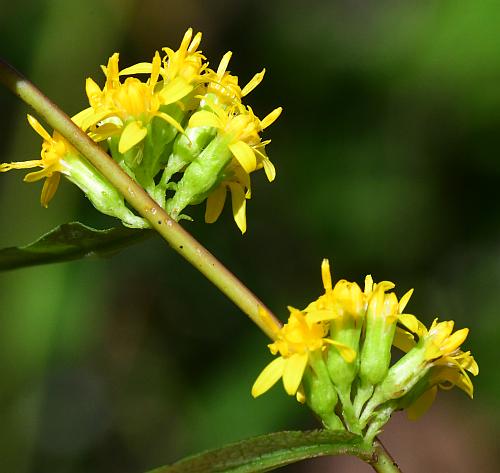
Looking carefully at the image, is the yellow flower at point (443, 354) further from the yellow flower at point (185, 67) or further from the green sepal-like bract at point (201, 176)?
the yellow flower at point (185, 67)

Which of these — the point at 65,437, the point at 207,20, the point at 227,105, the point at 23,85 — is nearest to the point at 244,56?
the point at 207,20

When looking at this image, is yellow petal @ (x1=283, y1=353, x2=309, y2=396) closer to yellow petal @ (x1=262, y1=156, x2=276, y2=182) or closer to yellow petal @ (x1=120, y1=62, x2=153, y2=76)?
yellow petal @ (x1=262, y1=156, x2=276, y2=182)

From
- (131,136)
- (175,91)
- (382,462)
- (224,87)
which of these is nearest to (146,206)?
(131,136)

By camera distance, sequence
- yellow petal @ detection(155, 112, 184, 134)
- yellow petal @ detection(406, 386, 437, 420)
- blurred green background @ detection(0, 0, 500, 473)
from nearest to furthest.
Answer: yellow petal @ detection(155, 112, 184, 134) < yellow petal @ detection(406, 386, 437, 420) < blurred green background @ detection(0, 0, 500, 473)

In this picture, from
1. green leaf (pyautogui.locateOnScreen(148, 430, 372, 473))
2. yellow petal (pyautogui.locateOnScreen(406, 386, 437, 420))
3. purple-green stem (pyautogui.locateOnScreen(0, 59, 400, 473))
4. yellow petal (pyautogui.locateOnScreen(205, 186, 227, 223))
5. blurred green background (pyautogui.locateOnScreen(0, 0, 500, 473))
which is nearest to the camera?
green leaf (pyautogui.locateOnScreen(148, 430, 372, 473))

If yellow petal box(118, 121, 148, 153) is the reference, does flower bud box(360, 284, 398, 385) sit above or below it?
below

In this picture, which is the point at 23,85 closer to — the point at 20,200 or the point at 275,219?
the point at 20,200

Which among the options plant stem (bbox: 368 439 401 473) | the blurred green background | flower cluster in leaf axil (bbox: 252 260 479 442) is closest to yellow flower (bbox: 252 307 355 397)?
flower cluster in leaf axil (bbox: 252 260 479 442)
